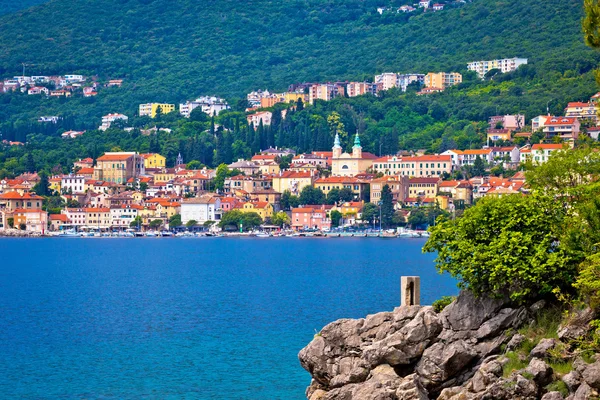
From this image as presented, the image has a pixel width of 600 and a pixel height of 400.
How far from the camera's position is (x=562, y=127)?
11650 centimetres

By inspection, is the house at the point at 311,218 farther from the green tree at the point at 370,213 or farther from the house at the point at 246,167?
the house at the point at 246,167

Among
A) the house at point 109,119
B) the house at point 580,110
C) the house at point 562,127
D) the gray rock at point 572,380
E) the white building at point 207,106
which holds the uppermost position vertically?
the white building at point 207,106

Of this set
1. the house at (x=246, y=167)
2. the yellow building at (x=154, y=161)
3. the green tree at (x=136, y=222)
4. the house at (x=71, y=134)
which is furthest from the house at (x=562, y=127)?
the house at (x=71, y=134)

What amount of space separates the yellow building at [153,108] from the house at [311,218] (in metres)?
64.4

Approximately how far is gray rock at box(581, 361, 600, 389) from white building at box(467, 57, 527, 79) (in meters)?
137

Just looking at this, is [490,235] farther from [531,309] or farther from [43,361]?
[43,361]

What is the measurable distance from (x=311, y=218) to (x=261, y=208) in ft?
17.8

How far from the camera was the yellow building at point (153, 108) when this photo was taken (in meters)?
183

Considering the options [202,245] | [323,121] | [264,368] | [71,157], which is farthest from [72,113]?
[264,368]

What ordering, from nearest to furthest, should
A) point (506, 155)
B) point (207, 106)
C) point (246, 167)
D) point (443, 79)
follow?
point (506, 155)
point (246, 167)
point (443, 79)
point (207, 106)

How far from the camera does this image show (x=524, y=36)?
16788 centimetres

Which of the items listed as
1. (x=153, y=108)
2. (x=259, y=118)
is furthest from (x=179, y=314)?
(x=153, y=108)

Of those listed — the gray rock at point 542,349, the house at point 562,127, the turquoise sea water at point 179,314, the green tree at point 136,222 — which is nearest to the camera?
the gray rock at point 542,349

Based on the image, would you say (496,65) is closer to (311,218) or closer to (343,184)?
(343,184)
